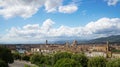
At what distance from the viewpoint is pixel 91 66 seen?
3159 inches

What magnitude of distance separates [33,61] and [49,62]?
8.68m

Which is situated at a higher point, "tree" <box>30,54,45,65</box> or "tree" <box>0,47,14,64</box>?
"tree" <box>0,47,14,64</box>

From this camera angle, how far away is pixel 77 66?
57562 mm

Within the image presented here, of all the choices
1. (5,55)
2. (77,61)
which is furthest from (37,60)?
(5,55)

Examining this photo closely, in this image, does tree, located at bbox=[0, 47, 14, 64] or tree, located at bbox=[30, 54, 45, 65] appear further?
tree, located at bbox=[30, 54, 45, 65]

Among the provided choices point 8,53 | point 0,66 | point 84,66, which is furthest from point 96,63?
point 0,66

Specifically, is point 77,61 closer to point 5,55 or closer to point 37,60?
point 5,55

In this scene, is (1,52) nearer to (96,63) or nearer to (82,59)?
(96,63)

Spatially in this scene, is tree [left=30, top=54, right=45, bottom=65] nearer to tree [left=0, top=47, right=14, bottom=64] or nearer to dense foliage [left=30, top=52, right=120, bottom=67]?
dense foliage [left=30, top=52, right=120, bottom=67]

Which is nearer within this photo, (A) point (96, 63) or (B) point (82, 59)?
(A) point (96, 63)

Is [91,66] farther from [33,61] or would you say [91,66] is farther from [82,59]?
[33,61]

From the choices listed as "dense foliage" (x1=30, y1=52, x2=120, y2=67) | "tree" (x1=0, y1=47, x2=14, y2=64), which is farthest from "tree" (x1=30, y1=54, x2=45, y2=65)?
"tree" (x1=0, y1=47, x2=14, y2=64)

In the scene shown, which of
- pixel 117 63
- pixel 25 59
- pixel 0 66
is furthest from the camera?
pixel 25 59

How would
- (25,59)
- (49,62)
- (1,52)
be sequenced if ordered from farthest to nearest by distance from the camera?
(25,59) → (49,62) → (1,52)
